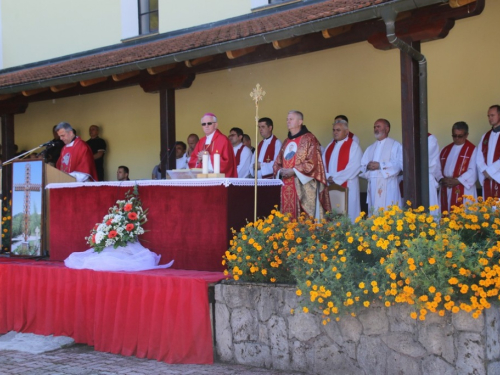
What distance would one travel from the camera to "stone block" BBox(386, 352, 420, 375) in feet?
17.7

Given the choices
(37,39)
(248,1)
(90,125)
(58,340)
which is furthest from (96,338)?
(37,39)

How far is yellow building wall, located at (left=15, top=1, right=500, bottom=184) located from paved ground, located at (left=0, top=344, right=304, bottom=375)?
204 inches

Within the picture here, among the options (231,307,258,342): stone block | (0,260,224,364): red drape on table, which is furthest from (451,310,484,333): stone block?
(0,260,224,364): red drape on table

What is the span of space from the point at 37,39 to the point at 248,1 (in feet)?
19.7

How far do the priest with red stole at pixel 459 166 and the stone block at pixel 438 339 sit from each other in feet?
13.6

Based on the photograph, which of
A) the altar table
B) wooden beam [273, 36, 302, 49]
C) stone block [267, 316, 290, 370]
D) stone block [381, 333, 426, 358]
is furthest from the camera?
wooden beam [273, 36, 302, 49]

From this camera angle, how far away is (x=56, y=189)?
28.9 feet

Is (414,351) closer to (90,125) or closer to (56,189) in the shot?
(56,189)

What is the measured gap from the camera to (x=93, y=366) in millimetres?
6613

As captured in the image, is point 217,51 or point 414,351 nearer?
point 414,351

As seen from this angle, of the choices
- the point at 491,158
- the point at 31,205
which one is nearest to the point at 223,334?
the point at 31,205

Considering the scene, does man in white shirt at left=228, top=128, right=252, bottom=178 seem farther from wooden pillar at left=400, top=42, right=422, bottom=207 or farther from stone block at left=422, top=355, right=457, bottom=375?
stone block at left=422, top=355, right=457, bottom=375

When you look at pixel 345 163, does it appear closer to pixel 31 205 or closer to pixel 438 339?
pixel 31 205

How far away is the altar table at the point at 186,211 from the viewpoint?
23.5 ft
